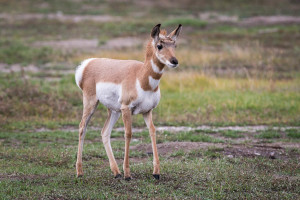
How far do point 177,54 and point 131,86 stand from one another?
18.2 metres

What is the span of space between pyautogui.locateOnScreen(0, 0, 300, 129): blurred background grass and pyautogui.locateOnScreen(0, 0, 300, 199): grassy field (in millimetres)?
64

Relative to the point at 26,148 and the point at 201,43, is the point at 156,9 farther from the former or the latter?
the point at 26,148

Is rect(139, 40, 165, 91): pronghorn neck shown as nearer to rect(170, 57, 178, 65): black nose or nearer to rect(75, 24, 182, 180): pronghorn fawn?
rect(75, 24, 182, 180): pronghorn fawn

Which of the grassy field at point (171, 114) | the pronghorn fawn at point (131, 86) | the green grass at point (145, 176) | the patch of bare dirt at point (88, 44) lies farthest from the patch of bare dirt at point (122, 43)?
the pronghorn fawn at point (131, 86)

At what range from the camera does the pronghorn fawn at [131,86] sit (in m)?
8.37

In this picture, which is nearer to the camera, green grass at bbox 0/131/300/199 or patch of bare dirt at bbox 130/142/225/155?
green grass at bbox 0/131/300/199

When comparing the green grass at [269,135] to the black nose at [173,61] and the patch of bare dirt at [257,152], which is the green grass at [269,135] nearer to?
the patch of bare dirt at [257,152]

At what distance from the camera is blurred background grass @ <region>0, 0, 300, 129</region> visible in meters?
16.0

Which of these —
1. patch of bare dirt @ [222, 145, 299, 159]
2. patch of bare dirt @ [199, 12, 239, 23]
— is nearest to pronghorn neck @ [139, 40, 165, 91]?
patch of bare dirt @ [222, 145, 299, 159]

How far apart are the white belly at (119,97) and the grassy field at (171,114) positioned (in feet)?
3.96

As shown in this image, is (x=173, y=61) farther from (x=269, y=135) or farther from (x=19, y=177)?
(x=269, y=135)

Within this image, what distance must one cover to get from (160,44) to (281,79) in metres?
14.9

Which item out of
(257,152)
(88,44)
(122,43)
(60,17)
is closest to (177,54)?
(122,43)

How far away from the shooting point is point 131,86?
852 centimetres
